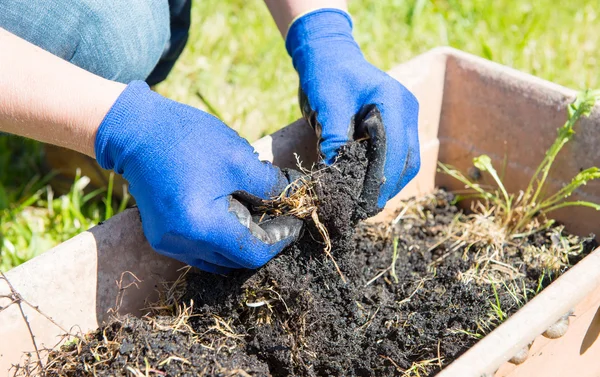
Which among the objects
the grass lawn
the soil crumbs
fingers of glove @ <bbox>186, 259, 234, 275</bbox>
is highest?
fingers of glove @ <bbox>186, 259, 234, 275</bbox>

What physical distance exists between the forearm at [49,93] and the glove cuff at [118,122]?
0.7 inches

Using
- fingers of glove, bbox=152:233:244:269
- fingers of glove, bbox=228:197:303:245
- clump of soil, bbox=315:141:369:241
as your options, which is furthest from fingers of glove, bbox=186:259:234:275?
clump of soil, bbox=315:141:369:241

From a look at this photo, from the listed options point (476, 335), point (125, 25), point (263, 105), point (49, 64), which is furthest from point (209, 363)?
point (263, 105)

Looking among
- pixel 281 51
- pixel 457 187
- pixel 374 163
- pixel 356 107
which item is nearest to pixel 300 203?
pixel 374 163

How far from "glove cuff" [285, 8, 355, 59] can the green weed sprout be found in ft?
1.63

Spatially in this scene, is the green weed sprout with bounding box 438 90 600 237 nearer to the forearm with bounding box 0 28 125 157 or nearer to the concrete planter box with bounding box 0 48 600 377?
the concrete planter box with bounding box 0 48 600 377

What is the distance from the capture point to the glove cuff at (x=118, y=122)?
1.27 meters

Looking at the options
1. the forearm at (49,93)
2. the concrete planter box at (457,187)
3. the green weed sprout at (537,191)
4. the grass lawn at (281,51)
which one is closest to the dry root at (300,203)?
the concrete planter box at (457,187)

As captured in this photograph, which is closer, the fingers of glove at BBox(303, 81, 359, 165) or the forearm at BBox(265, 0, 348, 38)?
the fingers of glove at BBox(303, 81, 359, 165)

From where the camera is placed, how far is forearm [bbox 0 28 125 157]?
4.14 ft

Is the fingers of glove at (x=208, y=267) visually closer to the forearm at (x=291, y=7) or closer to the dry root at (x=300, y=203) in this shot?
the dry root at (x=300, y=203)

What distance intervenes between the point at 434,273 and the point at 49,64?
101 centimetres

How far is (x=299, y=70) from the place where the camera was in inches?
66.4

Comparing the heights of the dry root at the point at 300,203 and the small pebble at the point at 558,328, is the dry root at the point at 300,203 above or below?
above
